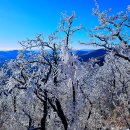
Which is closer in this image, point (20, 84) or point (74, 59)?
point (74, 59)

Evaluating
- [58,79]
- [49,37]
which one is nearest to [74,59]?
[58,79]

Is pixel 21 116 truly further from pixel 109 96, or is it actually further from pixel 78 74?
pixel 78 74

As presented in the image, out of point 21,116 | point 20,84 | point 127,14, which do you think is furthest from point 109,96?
point 127,14

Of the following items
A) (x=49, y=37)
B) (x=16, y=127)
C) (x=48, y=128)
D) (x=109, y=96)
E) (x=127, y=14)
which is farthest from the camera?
(x=109, y=96)

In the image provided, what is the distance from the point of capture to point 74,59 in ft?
50.4

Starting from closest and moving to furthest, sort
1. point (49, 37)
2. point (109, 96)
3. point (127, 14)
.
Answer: point (127, 14)
point (49, 37)
point (109, 96)

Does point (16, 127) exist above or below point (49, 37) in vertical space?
below

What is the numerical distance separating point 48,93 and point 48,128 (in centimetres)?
1614

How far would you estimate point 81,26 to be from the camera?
21594mm

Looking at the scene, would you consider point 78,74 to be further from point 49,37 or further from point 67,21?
point 49,37

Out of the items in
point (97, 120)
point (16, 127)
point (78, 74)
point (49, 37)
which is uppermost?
point (49, 37)

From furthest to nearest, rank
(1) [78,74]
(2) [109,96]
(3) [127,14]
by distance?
(2) [109,96] → (3) [127,14] → (1) [78,74]

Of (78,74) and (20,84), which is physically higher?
(78,74)

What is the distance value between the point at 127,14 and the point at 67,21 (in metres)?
6.03
